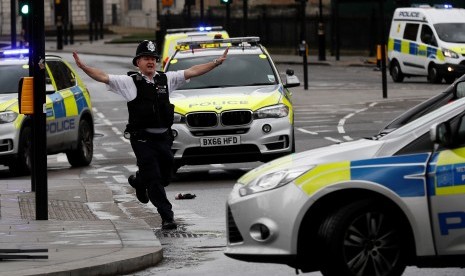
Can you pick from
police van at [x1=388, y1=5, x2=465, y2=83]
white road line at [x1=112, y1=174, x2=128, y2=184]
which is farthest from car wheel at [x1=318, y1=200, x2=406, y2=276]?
police van at [x1=388, y1=5, x2=465, y2=83]

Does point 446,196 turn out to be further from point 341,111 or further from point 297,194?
point 341,111

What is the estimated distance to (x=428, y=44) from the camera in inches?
1668

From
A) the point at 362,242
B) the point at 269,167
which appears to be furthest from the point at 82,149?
the point at 362,242

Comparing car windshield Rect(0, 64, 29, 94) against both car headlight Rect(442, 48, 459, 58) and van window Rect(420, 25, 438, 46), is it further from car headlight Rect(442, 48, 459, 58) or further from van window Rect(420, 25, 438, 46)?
van window Rect(420, 25, 438, 46)

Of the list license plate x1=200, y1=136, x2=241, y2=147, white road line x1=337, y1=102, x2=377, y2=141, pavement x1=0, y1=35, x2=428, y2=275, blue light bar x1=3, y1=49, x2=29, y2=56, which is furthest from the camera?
white road line x1=337, y1=102, x2=377, y2=141

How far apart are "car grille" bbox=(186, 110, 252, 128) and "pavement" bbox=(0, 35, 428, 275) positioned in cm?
135

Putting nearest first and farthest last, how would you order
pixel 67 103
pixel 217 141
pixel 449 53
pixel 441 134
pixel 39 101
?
1. pixel 441 134
2. pixel 39 101
3. pixel 217 141
4. pixel 67 103
5. pixel 449 53

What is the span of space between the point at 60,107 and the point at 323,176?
12123 mm

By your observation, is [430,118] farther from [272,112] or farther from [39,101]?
[272,112]

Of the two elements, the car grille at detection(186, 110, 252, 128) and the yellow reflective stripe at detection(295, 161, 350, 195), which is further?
the car grille at detection(186, 110, 252, 128)

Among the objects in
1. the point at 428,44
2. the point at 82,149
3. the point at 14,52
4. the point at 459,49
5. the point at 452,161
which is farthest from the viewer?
the point at 428,44

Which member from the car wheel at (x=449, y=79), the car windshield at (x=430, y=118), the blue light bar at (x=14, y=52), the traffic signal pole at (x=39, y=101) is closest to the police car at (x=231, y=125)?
the blue light bar at (x=14, y=52)

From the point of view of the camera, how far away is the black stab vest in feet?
45.2

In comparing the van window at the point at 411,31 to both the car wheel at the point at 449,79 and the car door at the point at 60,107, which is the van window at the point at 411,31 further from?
the car door at the point at 60,107
